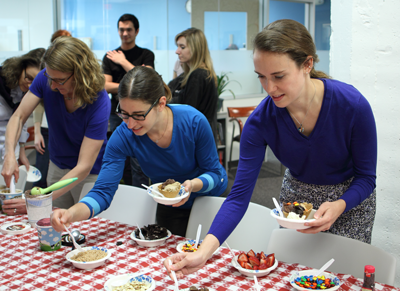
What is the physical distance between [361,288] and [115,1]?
15.8ft

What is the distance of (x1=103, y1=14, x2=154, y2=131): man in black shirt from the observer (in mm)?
3344

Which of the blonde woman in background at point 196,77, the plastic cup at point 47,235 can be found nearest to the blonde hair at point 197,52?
the blonde woman in background at point 196,77

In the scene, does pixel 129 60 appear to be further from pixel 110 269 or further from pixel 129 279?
pixel 129 279

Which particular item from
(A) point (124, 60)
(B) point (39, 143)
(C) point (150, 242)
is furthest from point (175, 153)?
(B) point (39, 143)

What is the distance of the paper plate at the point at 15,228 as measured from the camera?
1.66 meters

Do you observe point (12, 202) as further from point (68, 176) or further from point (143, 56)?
point (143, 56)

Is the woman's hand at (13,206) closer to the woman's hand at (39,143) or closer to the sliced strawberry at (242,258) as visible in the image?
the sliced strawberry at (242,258)

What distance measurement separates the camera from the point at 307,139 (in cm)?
138

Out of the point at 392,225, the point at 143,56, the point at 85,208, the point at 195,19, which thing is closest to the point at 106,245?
the point at 85,208

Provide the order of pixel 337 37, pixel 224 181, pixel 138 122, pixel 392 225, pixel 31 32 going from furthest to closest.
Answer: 1. pixel 31 32
2. pixel 337 37
3. pixel 392 225
4. pixel 224 181
5. pixel 138 122

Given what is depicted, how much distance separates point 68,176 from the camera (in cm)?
190

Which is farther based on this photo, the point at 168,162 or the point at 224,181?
the point at 224,181

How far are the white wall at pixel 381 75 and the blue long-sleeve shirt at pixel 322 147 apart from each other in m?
0.84

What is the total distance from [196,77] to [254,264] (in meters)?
1.91
